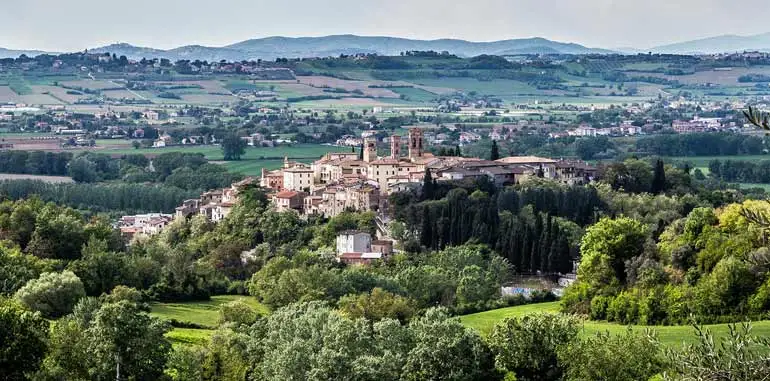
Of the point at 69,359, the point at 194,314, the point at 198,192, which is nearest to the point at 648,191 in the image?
the point at 194,314

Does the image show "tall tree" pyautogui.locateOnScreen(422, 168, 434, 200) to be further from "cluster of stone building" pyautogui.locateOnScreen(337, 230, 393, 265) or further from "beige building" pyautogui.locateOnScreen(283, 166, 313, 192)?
"beige building" pyautogui.locateOnScreen(283, 166, 313, 192)

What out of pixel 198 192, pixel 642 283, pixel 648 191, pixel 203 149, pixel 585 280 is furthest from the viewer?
pixel 203 149

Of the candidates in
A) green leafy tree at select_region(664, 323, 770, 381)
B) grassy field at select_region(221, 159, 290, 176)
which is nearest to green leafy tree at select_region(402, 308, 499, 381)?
green leafy tree at select_region(664, 323, 770, 381)

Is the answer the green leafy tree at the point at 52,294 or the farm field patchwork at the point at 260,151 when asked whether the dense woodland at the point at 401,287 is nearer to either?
the green leafy tree at the point at 52,294

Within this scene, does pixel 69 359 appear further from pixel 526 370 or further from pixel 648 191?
pixel 648 191

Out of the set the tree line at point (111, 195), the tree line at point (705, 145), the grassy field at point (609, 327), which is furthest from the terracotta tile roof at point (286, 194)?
the tree line at point (705, 145)

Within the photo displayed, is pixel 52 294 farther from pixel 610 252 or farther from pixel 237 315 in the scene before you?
pixel 610 252

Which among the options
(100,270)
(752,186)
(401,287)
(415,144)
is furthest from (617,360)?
(752,186)
